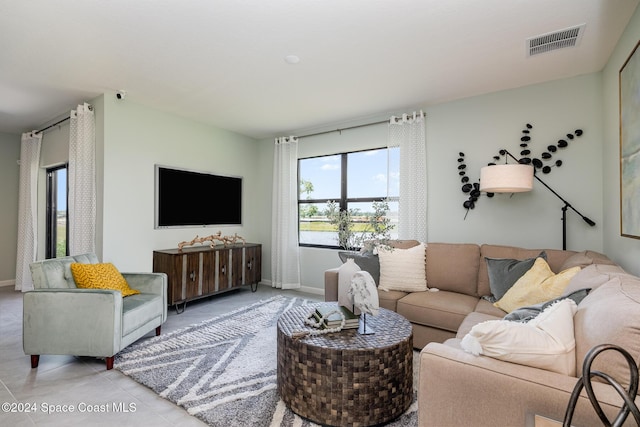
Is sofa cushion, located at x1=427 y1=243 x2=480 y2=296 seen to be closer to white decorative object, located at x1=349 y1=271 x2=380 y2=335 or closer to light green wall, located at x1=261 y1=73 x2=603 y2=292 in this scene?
light green wall, located at x1=261 y1=73 x2=603 y2=292

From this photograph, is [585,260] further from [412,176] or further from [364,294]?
[412,176]

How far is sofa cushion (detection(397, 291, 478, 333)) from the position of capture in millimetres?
2533

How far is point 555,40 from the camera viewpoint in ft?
8.07

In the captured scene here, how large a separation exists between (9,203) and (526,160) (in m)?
7.38

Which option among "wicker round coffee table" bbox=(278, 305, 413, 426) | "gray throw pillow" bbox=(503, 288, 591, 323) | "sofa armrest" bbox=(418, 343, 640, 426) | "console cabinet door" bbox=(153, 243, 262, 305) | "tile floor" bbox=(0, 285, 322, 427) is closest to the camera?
"sofa armrest" bbox=(418, 343, 640, 426)

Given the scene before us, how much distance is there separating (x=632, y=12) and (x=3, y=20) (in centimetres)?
426

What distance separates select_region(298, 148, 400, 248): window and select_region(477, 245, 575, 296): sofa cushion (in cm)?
126

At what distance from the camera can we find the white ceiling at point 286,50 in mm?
2111

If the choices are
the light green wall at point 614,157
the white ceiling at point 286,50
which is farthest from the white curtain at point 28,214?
the light green wall at point 614,157

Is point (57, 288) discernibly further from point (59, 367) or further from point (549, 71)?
point (549, 71)

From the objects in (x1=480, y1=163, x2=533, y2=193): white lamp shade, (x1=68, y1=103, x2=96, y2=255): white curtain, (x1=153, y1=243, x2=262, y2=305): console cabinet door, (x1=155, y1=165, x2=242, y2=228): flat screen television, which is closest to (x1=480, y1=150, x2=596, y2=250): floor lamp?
(x1=480, y1=163, x2=533, y2=193): white lamp shade

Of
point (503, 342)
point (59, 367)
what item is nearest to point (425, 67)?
point (503, 342)

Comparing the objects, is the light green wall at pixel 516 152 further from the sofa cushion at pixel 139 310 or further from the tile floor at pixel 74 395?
the tile floor at pixel 74 395

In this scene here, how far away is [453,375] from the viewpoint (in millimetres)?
1229
